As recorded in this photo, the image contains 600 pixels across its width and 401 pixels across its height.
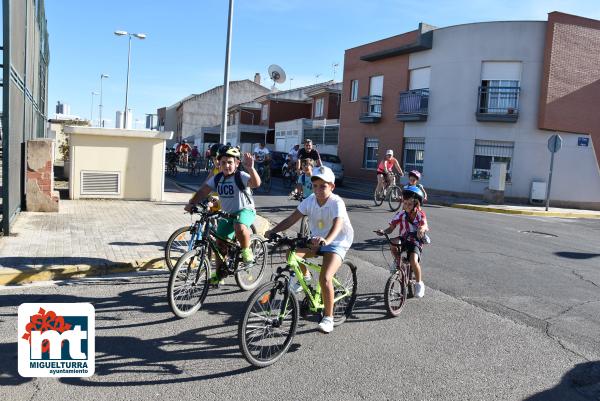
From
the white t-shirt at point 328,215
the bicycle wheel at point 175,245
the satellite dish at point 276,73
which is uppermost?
the satellite dish at point 276,73

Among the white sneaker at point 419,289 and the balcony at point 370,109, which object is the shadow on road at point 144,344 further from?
the balcony at point 370,109

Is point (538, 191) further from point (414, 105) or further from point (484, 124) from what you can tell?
point (414, 105)

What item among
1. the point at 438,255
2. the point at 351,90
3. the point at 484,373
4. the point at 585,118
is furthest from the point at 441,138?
the point at 484,373

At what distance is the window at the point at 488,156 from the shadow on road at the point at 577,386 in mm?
19715

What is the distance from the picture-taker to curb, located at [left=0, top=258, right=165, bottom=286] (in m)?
6.27

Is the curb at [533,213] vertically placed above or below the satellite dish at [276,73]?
below

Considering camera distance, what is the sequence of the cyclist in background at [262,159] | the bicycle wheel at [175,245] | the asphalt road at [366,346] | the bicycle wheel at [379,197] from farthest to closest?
the cyclist in background at [262,159] < the bicycle wheel at [379,197] < the bicycle wheel at [175,245] < the asphalt road at [366,346]

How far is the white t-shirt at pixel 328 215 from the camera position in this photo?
4.77 m

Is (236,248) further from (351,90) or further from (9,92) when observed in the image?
(351,90)

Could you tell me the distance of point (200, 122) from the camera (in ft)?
237

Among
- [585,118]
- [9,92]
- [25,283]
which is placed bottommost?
[25,283]

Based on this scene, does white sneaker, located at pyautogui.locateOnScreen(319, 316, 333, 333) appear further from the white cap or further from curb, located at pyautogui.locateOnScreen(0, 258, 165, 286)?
curb, located at pyautogui.locateOnScreen(0, 258, 165, 286)

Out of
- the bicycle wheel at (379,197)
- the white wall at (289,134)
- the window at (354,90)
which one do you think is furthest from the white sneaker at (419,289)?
the white wall at (289,134)

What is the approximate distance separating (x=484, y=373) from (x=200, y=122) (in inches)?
2777
